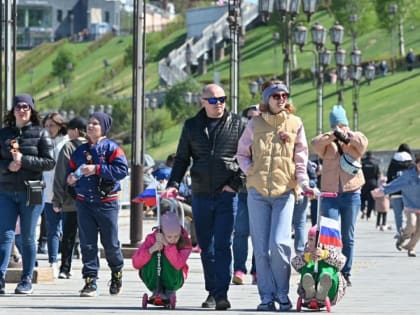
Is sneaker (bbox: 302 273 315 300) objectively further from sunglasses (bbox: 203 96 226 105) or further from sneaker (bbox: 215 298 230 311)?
sunglasses (bbox: 203 96 226 105)

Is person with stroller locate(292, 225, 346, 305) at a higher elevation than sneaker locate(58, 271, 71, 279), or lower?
higher

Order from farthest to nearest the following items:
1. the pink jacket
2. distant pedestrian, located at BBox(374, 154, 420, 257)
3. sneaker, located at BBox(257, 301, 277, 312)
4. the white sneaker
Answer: distant pedestrian, located at BBox(374, 154, 420, 257)
the white sneaker
the pink jacket
sneaker, located at BBox(257, 301, 277, 312)

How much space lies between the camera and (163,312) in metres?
14.8

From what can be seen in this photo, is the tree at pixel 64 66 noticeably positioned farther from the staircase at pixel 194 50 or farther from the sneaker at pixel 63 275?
the sneaker at pixel 63 275

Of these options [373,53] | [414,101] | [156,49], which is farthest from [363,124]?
[156,49]

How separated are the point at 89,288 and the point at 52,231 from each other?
4.28 meters

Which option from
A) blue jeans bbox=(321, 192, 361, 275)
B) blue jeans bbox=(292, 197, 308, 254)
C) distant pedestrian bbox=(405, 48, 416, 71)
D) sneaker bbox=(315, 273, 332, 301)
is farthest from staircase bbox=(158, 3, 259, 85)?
sneaker bbox=(315, 273, 332, 301)

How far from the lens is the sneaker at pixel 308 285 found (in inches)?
593

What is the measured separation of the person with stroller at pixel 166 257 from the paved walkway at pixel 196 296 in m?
0.22

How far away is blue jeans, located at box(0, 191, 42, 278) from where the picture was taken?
16.5 m

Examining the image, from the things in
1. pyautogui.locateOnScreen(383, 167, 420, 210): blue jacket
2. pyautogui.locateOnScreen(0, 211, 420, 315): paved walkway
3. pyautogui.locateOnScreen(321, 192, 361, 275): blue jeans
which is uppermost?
pyautogui.locateOnScreen(383, 167, 420, 210): blue jacket

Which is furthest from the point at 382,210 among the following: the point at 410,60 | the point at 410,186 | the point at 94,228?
the point at 410,60

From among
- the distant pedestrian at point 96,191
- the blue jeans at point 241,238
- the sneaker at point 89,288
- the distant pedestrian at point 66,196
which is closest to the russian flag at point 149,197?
the distant pedestrian at point 96,191

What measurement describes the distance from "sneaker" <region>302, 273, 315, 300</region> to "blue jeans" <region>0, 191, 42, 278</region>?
2.91 metres
